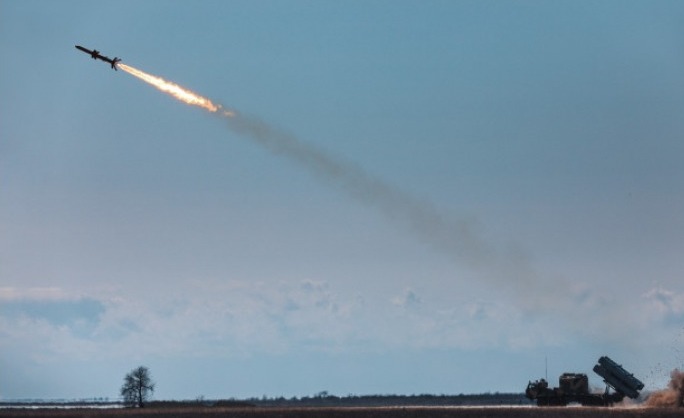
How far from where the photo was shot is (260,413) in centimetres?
10212

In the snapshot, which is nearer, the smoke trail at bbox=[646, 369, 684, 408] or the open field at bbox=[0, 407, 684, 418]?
the open field at bbox=[0, 407, 684, 418]

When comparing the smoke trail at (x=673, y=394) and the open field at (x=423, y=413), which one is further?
the smoke trail at (x=673, y=394)

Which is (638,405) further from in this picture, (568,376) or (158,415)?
(158,415)

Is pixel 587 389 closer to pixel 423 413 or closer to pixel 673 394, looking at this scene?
pixel 673 394

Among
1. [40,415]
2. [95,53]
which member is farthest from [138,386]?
[95,53]

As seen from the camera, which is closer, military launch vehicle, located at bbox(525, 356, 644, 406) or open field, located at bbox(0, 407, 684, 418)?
open field, located at bbox(0, 407, 684, 418)

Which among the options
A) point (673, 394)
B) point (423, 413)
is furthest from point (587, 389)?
point (423, 413)

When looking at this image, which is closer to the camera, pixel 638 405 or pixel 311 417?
pixel 311 417

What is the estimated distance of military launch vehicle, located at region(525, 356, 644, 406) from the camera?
368ft

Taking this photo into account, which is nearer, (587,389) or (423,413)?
(423,413)

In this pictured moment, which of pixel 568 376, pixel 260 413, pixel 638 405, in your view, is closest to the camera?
pixel 260 413

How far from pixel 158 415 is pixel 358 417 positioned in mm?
15117

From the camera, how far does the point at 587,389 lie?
386 ft

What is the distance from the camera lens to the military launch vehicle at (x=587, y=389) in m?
112
